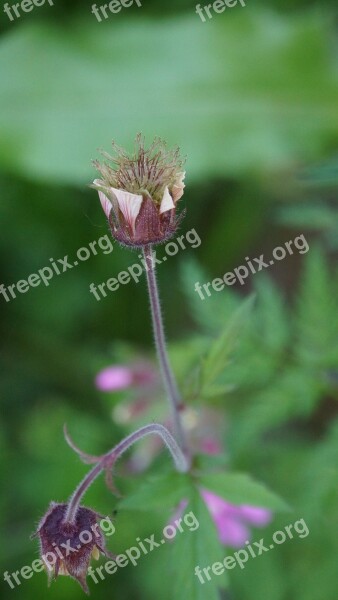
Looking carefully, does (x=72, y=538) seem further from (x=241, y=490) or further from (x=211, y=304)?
(x=211, y=304)

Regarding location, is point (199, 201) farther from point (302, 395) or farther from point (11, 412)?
point (302, 395)

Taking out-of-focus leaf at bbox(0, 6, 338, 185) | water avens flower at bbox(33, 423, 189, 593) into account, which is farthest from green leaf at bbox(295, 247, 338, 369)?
out-of-focus leaf at bbox(0, 6, 338, 185)

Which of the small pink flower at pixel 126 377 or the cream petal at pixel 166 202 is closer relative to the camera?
the cream petal at pixel 166 202

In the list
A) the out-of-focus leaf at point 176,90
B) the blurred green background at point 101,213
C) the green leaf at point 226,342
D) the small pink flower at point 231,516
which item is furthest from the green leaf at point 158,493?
the out-of-focus leaf at point 176,90

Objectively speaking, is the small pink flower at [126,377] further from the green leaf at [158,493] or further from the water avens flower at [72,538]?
the water avens flower at [72,538]

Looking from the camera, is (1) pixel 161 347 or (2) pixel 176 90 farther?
(2) pixel 176 90

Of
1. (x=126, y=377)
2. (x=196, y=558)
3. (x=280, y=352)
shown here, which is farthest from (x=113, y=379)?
(x=196, y=558)

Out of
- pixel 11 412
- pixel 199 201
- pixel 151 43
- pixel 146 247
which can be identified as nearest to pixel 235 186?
pixel 199 201
